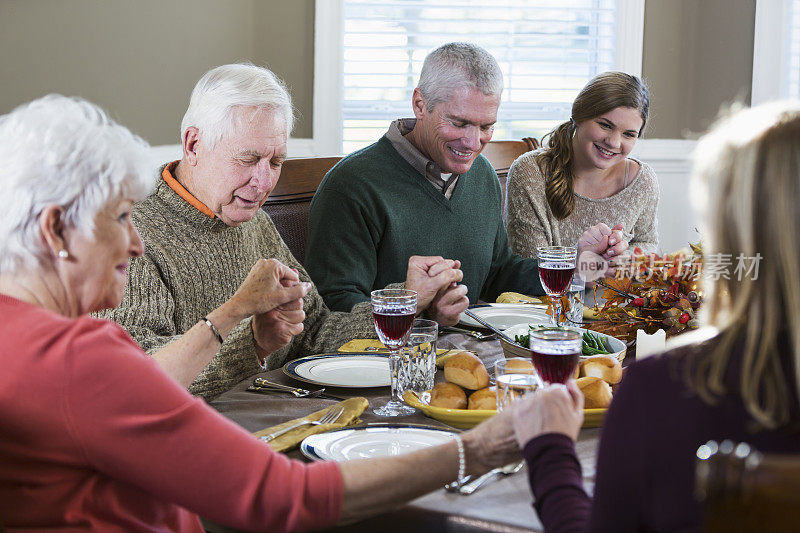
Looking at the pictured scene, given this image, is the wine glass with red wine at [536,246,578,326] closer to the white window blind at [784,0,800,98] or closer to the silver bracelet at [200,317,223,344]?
the silver bracelet at [200,317,223,344]

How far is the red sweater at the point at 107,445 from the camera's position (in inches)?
38.0

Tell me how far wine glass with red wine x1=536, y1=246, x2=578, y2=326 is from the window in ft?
9.95

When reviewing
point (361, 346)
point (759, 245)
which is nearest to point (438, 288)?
point (361, 346)

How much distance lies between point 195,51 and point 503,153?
1.41 metres

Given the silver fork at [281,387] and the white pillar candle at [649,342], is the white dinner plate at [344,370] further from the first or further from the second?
the white pillar candle at [649,342]

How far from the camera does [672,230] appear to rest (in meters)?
4.86

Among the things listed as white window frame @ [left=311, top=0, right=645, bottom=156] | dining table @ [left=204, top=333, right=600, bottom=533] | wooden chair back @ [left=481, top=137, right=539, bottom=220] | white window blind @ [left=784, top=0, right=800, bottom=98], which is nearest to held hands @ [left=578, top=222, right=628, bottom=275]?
dining table @ [left=204, top=333, right=600, bottom=533]

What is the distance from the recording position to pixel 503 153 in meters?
3.89

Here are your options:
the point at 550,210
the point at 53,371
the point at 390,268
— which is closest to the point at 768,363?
the point at 53,371

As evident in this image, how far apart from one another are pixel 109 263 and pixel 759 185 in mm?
791

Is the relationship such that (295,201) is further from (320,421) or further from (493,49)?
(493,49)

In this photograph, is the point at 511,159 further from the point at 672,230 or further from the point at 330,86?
the point at 672,230

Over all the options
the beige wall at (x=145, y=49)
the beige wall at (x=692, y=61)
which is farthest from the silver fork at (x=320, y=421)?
the beige wall at (x=692, y=61)

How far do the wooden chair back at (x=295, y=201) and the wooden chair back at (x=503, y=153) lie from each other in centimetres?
107
